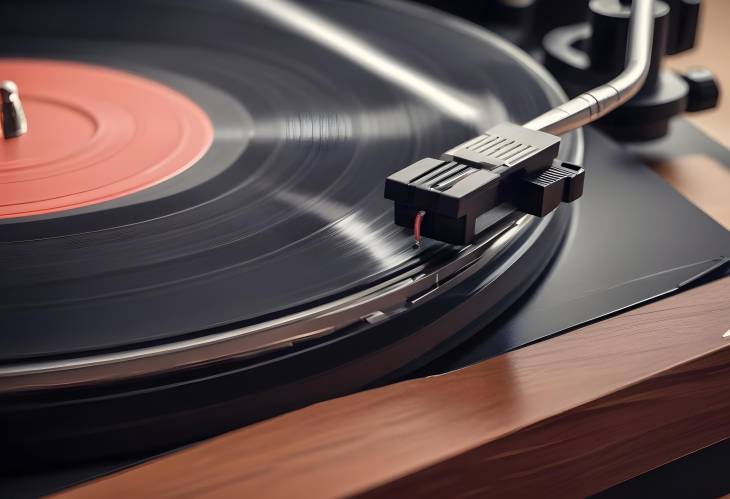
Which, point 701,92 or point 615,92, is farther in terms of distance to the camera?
point 701,92

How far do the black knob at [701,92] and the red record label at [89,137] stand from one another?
1.50 feet

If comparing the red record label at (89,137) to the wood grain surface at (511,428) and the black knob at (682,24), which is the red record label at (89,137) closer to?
the wood grain surface at (511,428)

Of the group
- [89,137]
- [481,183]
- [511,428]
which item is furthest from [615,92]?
[89,137]

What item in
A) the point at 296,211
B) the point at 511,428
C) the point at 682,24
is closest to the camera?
the point at 511,428

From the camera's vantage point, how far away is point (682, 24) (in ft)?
3.34

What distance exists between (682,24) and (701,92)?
0.26ft

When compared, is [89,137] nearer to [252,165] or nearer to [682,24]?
[252,165]

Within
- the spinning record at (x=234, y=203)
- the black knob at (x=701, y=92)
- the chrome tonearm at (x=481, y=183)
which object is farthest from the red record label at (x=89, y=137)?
the black knob at (x=701, y=92)

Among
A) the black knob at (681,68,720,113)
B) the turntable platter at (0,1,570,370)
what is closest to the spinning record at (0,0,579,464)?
the turntable platter at (0,1,570,370)

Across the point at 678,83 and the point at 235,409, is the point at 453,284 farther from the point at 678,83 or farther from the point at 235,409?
the point at 678,83

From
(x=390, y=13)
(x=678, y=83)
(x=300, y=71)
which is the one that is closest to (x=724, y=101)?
(x=678, y=83)

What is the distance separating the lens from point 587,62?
1.01m

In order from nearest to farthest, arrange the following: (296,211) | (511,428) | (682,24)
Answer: (511,428), (296,211), (682,24)

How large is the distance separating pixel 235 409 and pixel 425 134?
348 millimetres
